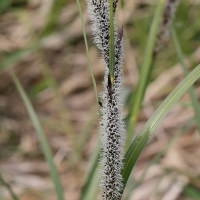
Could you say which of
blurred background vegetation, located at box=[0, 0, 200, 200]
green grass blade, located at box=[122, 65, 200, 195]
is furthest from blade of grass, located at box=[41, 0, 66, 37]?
green grass blade, located at box=[122, 65, 200, 195]

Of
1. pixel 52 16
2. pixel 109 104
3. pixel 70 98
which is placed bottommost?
pixel 109 104

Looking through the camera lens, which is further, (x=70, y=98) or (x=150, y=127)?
(x=70, y=98)

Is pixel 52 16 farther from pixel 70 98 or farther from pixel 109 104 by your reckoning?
pixel 109 104

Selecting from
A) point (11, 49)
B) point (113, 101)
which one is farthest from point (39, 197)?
point (113, 101)

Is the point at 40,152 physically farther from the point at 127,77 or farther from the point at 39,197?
the point at 127,77

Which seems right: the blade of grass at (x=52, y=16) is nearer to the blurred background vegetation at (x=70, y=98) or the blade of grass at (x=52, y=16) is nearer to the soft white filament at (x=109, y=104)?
the blurred background vegetation at (x=70, y=98)

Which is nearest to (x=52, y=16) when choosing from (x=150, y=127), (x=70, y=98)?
(x=70, y=98)

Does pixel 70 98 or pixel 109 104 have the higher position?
pixel 70 98
